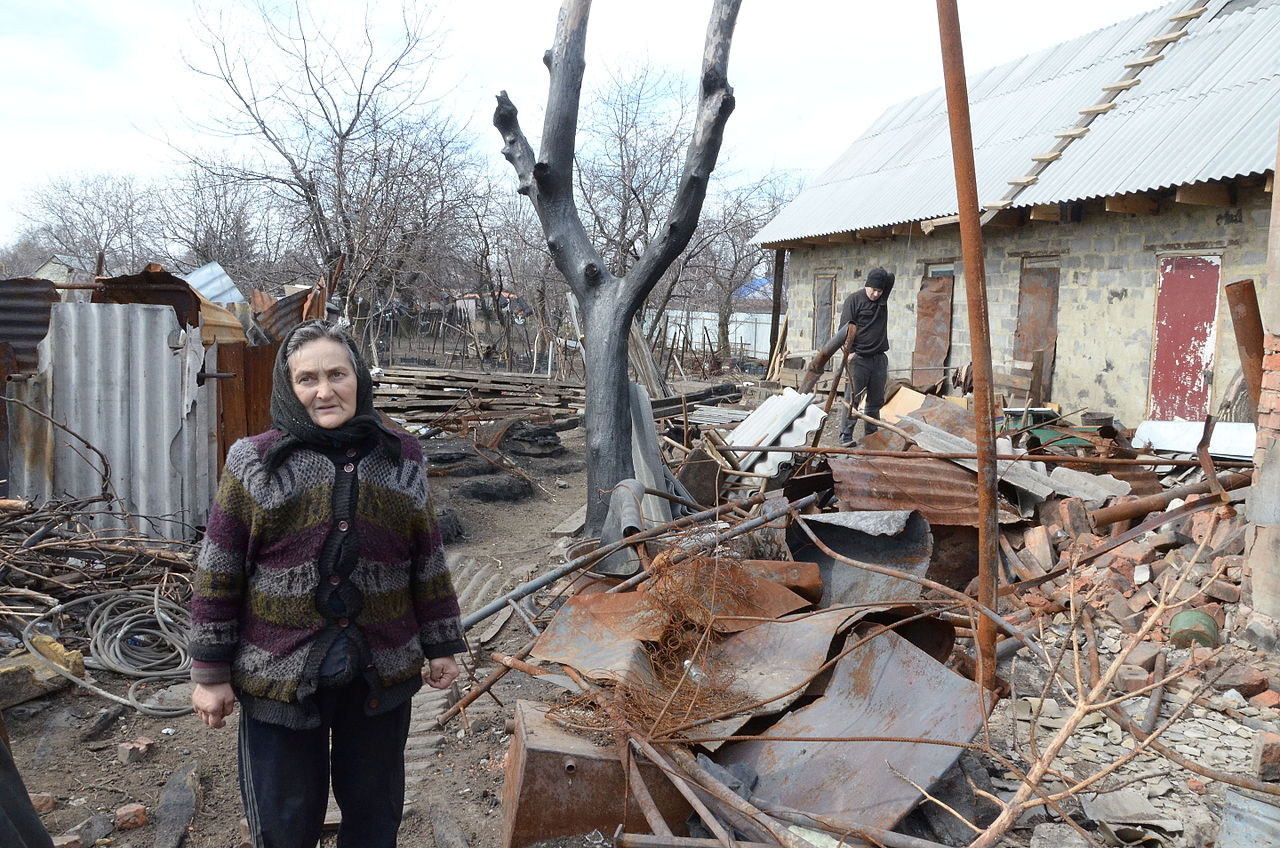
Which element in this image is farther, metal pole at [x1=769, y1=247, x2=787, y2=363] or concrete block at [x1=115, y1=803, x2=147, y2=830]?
metal pole at [x1=769, y1=247, x2=787, y2=363]

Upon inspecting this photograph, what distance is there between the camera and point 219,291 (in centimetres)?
925

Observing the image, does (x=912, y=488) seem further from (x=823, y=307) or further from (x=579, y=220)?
(x=823, y=307)

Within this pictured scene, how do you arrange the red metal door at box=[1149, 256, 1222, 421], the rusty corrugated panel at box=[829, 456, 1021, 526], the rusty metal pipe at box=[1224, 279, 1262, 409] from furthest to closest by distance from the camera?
the red metal door at box=[1149, 256, 1222, 421]
the rusty corrugated panel at box=[829, 456, 1021, 526]
the rusty metal pipe at box=[1224, 279, 1262, 409]

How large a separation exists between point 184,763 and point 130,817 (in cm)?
49

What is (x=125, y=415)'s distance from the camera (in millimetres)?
5777

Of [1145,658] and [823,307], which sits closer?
[1145,658]

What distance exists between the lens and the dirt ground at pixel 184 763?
324cm

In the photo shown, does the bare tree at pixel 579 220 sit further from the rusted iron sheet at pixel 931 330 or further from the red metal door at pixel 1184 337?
the rusted iron sheet at pixel 931 330

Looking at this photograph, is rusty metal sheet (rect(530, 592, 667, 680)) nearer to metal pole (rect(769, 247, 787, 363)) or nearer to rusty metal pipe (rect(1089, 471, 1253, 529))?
rusty metal pipe (rect(1089, 471, 1253, 529))

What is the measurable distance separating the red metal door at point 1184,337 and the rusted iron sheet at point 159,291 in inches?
377

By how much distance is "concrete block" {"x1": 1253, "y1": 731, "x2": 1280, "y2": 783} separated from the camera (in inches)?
136

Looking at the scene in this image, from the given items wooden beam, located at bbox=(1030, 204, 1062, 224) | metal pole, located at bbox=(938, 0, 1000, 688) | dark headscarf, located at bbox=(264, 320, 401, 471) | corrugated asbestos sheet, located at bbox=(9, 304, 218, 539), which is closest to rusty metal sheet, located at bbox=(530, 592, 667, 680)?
metal pole, located at bbox=(938, 0, 1000, 688)

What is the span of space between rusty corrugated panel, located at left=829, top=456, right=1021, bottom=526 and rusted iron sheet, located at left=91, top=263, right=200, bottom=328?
4.55 m

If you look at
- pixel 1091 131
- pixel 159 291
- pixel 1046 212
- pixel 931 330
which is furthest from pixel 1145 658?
pixel 931 330
